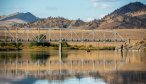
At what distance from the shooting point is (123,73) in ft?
165

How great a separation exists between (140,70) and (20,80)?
46.4 feet

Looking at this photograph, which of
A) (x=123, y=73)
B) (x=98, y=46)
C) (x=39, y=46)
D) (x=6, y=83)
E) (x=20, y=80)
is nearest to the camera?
(x=6, y=83)

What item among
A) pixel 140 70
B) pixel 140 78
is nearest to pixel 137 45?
pixel 140 70

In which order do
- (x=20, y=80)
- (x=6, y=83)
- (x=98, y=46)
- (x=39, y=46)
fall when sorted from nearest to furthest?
1. (x=6, y=83)
2. (x=20, y=80)
3. (x=39, y=46)
4. (x=98, y=46)

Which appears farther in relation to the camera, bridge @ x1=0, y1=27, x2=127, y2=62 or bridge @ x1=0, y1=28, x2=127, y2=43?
bridge @ x1=0, y1=28, x2=127, y2=43

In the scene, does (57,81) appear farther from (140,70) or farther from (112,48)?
(112,48)

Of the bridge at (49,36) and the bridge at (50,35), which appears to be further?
the bridge at (50,35)

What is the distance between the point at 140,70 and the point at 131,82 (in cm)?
1162

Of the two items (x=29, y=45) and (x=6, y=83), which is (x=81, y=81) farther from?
(x=29, y=45)

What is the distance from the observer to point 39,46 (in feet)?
448

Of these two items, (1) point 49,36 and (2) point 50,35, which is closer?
(1) point 49,36

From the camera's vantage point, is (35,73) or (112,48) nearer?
(35,73)

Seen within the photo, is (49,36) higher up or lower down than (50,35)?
higher up

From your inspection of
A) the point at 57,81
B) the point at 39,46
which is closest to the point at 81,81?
the point at 57,81
